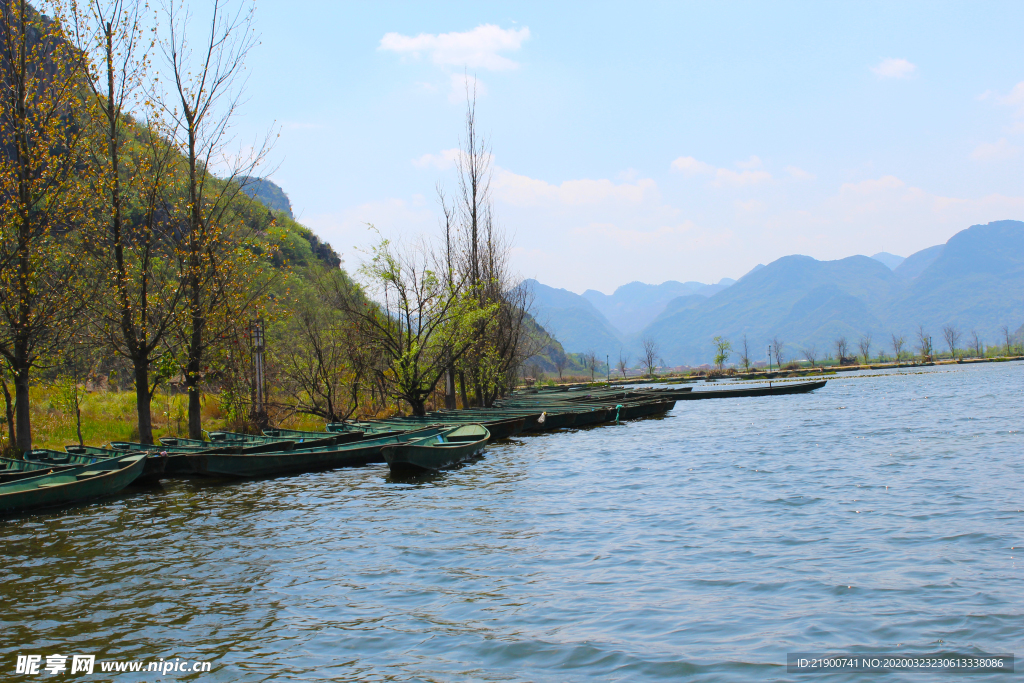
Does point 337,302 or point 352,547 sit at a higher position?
point 337,302

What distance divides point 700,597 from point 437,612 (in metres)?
3.31

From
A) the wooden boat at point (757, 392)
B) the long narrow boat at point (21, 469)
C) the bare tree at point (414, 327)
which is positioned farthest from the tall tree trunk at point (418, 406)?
the wooden boat at point (757, 392)

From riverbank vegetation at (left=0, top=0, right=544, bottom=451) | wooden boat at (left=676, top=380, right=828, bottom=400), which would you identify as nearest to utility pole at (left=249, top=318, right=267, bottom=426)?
riverbank vegetation at (left=0, top=0, right=544, bottom=451)

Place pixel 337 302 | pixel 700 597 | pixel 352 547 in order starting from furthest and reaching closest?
pixel 337 302, pixel 352 547, pixel 700 597

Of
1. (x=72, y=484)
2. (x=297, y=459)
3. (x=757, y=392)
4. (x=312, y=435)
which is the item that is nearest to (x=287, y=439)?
(x=312, y=435)

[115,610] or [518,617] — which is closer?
[518,617]

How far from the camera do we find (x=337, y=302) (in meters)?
32.4

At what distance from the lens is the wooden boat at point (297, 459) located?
60.2 ft

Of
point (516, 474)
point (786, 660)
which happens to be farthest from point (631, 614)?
point (516, 474)

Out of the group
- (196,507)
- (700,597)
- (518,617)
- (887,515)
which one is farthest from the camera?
(196,507)

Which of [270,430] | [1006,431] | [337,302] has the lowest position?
[1006,431]

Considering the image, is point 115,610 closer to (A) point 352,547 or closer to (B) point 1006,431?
(A) point 352,547

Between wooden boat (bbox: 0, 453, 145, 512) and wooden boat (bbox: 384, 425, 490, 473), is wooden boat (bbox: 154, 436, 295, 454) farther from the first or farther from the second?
wooden boat (bbox: 384, 425, 490, 473)

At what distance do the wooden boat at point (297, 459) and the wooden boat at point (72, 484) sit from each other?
1777 millimetres
